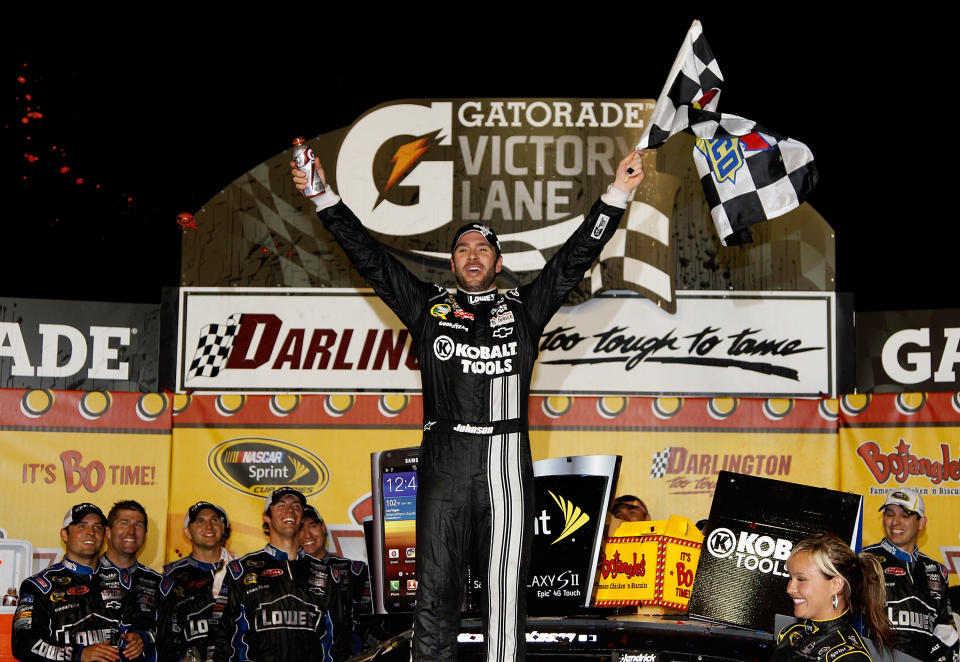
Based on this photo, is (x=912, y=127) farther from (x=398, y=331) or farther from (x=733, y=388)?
(x=398, y=331)

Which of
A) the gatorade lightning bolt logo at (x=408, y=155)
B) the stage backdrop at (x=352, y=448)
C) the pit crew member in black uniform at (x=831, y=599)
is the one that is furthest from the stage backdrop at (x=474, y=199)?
the pit crew member in black uniform at (x=831, y=599)

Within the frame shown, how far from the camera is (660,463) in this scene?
7273 mm

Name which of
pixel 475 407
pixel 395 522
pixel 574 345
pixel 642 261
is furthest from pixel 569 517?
pixel 642 261

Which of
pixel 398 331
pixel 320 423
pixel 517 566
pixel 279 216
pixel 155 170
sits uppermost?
pixel 155 170

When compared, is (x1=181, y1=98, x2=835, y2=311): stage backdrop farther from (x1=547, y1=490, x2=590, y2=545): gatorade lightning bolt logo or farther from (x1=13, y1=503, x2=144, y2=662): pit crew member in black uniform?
(x1=547, y1=490, x2=590, y2=545): gatorade lightning bolt logo

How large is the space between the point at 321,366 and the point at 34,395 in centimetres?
187

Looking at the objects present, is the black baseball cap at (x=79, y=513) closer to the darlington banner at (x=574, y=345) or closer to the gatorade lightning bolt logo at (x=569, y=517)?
the darlington banner at (x=574, y=345)

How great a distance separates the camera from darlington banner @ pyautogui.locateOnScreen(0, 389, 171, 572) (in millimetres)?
7207

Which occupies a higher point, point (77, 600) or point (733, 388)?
point (733, 388)

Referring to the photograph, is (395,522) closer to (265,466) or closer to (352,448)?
(352,448)

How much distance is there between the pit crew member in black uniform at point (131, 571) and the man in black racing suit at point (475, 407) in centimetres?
378

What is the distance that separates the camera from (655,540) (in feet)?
17.1

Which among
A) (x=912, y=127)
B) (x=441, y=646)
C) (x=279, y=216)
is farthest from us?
(x=912, y=127)

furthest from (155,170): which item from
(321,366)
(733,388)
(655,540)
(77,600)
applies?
(655,540)
